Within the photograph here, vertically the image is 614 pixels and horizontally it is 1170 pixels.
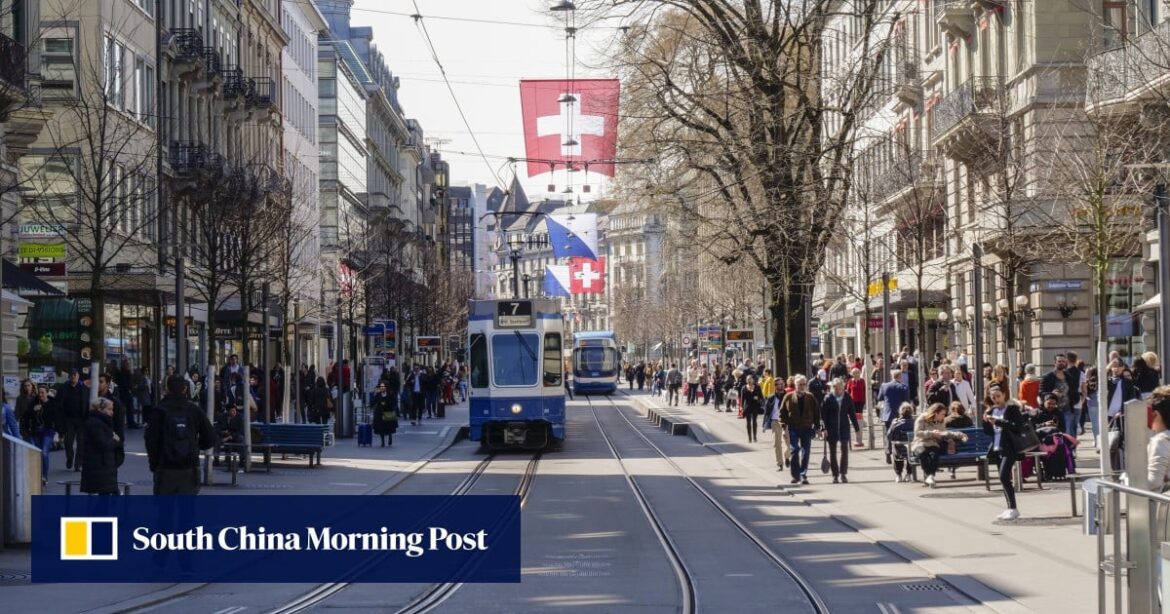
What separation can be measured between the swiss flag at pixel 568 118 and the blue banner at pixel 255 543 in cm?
1231

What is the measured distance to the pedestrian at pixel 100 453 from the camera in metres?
17.9

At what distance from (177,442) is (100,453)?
2.24 metres

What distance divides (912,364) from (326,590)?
88.1ft

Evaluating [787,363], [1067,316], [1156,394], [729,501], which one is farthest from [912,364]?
[1156,394]

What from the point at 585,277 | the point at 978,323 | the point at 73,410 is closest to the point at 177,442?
the point at 73,410

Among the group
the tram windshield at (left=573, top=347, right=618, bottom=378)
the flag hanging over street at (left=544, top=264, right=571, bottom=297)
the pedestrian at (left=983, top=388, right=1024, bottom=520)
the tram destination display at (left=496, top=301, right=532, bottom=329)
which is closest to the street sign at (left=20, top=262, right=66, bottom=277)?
the tram destination display at (left=496, top=301, right=532, bottom=329)

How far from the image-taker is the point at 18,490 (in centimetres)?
1784

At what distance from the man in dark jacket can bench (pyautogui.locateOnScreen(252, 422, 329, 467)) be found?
3.11 m

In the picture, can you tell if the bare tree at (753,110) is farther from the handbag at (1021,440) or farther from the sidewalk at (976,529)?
the handbag at (1021,440)

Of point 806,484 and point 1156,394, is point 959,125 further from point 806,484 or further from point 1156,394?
point 1156,394

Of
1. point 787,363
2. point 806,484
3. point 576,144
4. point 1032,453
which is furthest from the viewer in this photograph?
point 787,363

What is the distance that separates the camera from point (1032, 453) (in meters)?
23.2

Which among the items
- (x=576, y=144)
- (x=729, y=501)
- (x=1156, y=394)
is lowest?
(x=729, y=501)

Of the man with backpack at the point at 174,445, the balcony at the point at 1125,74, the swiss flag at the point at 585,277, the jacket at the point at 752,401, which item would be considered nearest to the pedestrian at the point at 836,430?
the balcony at the point at 1125,74
